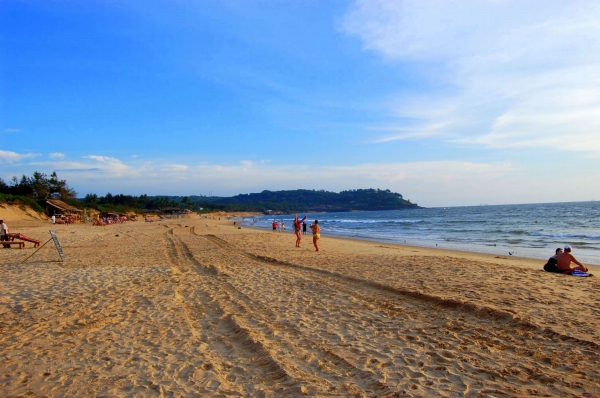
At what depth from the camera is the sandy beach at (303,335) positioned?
385cm

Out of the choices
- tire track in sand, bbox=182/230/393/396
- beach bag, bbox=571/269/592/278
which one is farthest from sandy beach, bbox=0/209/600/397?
beach bag, bbox=571/269/592/278

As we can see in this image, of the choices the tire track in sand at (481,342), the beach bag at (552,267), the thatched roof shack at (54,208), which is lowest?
the tire track in sand at (481,342)

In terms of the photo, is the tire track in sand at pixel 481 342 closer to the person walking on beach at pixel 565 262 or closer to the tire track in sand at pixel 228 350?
the tire track in sand at pixel 228 350

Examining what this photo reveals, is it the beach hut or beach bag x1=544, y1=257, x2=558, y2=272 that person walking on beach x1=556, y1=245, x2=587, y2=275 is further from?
the beach hut

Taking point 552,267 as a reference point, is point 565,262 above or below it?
above

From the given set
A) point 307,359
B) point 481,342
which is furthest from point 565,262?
point 307,359

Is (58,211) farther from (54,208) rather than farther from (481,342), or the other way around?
(481,342)

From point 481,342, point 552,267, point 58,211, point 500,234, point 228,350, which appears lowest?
point 500,234

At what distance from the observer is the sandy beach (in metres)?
3.85

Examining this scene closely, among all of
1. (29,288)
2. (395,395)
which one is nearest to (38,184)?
(29,288)

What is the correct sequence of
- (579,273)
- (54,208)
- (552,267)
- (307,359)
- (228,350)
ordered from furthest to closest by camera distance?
(54,208) → (552,267) → (579,273) → (228,350) → (307,359)

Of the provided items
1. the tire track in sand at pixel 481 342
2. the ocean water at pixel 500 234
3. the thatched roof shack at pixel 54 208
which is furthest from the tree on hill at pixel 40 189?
the tire track in sand at pixel 481 342

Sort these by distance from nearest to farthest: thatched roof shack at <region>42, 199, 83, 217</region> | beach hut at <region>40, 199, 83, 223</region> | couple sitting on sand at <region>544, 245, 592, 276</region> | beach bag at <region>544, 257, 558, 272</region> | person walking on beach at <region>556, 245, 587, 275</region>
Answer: couple sitting on sand at <region>544, 245, 592, 276</region>, person walking on beach at <region>556, 245, 587, 275</region>, beach bag at <region>544, 257, 558, 272</region>, beach hut at <region>40, 199, 83, 223</region>, thatched roof shack at <region>42, 199, 83, 217</region>

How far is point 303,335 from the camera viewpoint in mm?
5273
